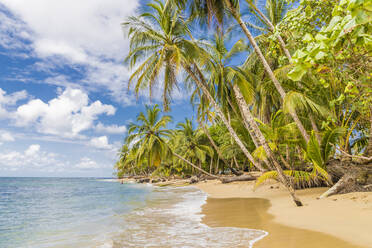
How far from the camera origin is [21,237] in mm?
6520

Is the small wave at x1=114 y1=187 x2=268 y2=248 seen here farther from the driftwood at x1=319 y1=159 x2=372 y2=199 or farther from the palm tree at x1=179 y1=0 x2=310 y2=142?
the palm tree at x1=179 y1=0 x2=310 y2=142

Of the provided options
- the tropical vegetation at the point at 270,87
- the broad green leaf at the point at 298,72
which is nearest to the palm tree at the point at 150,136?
the tropical vegetation at the point at 270,87

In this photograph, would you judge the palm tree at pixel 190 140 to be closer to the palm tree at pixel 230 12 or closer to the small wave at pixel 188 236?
the palm tree at pixel 230 12

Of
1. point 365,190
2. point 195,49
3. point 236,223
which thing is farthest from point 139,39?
point 365,190

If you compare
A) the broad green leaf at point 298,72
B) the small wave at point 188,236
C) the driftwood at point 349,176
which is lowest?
the small wave at point 188,236

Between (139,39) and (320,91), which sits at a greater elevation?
(139,39)

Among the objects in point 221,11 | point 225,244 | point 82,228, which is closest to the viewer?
point 225,244

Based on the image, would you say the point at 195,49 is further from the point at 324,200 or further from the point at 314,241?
the point at 314,241

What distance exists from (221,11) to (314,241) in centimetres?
803

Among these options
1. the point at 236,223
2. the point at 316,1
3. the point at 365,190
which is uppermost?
the point at 316,1

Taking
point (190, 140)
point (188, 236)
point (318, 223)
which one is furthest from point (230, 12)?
point (190, 140)

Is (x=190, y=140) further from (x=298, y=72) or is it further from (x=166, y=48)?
(x=298, y=72)

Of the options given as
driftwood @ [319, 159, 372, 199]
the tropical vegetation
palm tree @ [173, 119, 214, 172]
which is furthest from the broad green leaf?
palm tree @ [173, 119, 214, 172]

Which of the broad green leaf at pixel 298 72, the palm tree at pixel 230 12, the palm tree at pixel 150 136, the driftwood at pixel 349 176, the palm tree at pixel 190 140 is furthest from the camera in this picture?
the palm tree at pixel 190 140
